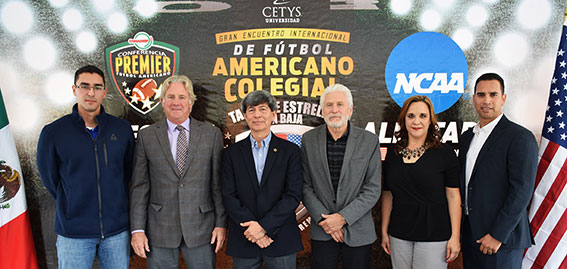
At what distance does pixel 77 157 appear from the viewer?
2.10 m

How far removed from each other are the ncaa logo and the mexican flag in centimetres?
347

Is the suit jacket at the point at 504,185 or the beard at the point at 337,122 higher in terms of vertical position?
the beard at the point at 337,122

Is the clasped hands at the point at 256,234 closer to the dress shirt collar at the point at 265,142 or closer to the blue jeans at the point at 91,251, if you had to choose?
the dress shirt collar at the point at 265,142

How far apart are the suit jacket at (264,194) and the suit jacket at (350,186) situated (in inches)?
5.3

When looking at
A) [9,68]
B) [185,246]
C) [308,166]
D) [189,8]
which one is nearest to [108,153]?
[185,246]

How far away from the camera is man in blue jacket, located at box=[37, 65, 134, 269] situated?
2.11 meters

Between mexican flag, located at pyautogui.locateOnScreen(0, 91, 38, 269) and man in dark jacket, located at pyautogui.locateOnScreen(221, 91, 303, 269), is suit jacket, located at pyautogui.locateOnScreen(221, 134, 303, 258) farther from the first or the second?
mexican flag, located at pyautogui.locateOnScreen(0, 91, 38, 269)

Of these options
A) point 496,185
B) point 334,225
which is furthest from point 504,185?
point 334,225

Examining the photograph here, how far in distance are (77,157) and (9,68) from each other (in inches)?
68.4

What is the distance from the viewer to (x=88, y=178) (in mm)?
2104

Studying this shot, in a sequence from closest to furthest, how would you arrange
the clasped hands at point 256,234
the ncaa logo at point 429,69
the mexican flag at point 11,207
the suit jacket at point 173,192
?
the clasped hands at point 256,234 < the suit jacket at point 173,192 < the mexican flag at point 11,207 < the ncaa logo at point 429,69

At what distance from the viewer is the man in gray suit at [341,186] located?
2.09 meters

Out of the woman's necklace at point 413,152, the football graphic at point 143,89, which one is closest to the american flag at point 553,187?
the woman's necklace at point 413,152

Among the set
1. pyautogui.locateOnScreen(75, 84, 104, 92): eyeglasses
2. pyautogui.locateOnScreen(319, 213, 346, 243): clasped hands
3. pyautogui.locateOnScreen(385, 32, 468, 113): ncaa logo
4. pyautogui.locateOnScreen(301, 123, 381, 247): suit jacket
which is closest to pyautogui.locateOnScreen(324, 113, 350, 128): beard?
pyautogui.locateOnScreen(301, 123, 381, 247): suit jacket
